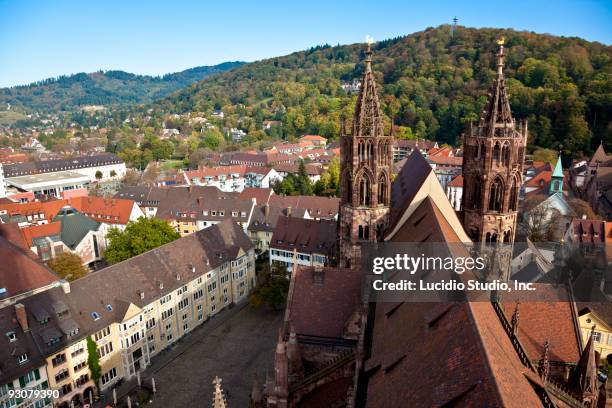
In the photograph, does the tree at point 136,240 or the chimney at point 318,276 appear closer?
the chimney at point 318,276

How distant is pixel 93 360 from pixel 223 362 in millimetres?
10991

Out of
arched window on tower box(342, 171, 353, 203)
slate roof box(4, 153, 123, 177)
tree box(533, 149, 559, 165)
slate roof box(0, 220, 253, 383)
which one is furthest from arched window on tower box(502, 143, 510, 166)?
slate roof box(4, 153, 123, 177)

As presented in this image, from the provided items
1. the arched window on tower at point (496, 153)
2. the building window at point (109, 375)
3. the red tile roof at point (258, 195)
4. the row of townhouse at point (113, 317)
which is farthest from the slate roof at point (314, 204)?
the arched window on tower at point (496, 153)

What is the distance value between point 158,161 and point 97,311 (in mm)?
140926

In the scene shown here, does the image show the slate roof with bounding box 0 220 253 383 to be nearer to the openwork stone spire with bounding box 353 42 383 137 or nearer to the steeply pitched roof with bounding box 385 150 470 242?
the steeply pitched roof with bounding box 385 150 470 242

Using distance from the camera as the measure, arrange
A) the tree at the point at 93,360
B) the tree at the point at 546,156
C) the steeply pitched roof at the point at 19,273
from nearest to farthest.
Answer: the tree at the point at 93,360 → the steeply pitched roof at the point at 19,273 → the tree at the point at 546,156

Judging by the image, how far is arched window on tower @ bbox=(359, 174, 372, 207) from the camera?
103ft

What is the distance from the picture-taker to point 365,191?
3170cm

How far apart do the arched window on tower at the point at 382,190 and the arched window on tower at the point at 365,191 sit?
0.80 meters

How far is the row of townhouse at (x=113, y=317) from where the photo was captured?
3366cm

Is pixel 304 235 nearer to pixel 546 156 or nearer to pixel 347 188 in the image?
pixel 347 188

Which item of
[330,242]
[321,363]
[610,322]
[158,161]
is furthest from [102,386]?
[158,161]

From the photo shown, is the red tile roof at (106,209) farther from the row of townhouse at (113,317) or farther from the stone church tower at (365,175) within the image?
the stone church tower at (365,175)

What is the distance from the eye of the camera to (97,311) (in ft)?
127
